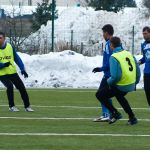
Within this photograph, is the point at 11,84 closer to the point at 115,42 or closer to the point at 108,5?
the point at 115,42

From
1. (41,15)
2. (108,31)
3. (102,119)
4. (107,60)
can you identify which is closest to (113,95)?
(107,60)

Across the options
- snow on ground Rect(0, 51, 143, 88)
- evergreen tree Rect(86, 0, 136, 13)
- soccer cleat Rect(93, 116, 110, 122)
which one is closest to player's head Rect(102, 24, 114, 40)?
soccer cleat Rect(93, 116, 110, 122)

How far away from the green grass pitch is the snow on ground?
291 inches

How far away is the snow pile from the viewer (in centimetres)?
4254

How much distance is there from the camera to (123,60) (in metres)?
13.9

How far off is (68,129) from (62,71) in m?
15.8

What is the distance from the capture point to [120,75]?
13891 millimetres

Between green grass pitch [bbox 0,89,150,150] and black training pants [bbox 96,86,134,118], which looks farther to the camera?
black training pants [bbox 96,86,134,118]

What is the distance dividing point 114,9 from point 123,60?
37123 millimetres

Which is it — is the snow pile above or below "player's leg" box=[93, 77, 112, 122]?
below

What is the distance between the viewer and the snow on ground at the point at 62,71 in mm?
27953

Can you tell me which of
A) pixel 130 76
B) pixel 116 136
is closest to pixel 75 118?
pixel 130 76

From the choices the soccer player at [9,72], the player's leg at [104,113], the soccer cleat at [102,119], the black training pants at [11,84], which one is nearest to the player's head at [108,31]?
the player's leg at [104,113]

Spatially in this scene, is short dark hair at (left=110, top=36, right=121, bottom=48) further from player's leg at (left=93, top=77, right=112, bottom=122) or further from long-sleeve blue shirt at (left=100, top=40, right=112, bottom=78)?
player's leg at (left=93, top=77, right=112, bottom=122)
